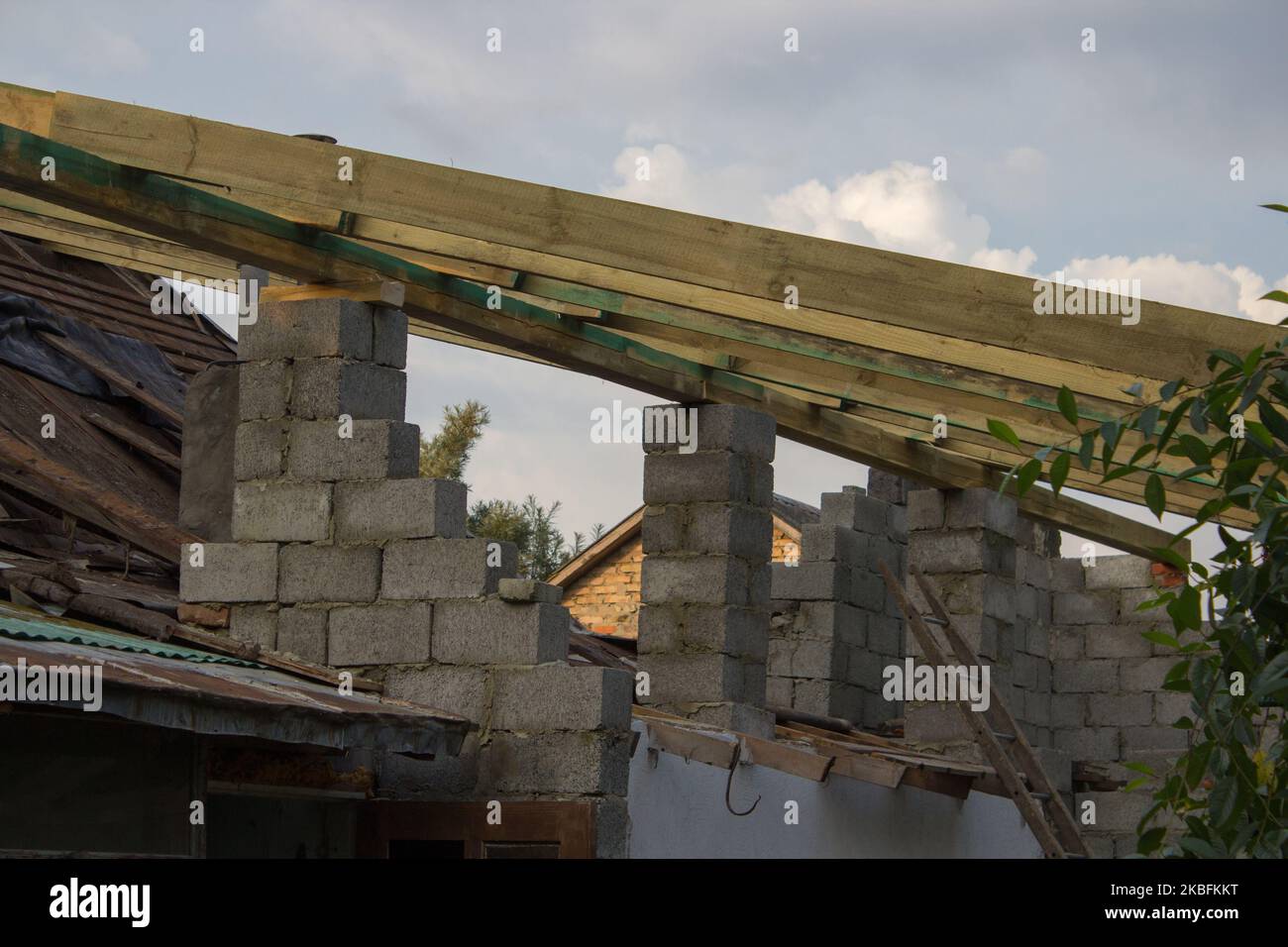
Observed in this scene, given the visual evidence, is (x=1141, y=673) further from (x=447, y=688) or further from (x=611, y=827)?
(x=447, y=688)

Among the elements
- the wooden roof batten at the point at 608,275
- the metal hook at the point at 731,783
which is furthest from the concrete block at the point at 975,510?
the metal hook at the point at 731,783

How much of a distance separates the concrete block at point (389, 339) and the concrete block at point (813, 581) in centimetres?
589

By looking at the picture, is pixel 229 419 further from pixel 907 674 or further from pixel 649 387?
pixel 907 674

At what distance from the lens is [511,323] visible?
31.6ft

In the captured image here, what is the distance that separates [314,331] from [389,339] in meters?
0.40

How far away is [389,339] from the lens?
29.2 ft

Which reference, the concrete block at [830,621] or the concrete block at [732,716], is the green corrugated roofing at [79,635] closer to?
the concrete block at [732,716]

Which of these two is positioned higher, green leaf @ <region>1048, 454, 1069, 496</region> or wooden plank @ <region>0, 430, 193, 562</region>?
wooden plank @ <region>0, 430, 193, 562</region>

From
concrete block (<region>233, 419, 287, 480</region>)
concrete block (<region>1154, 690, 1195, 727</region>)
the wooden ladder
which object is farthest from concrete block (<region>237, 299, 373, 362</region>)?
concrete block (<region>1154, 690, 1195, 727</region>)

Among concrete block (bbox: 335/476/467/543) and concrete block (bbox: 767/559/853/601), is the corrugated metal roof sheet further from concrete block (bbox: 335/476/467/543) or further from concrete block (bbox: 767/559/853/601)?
concrete block (bbox: 767/559/853/601)

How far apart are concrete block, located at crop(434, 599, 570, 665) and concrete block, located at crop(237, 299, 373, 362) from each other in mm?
1446

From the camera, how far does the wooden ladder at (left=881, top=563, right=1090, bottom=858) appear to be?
442 inches
